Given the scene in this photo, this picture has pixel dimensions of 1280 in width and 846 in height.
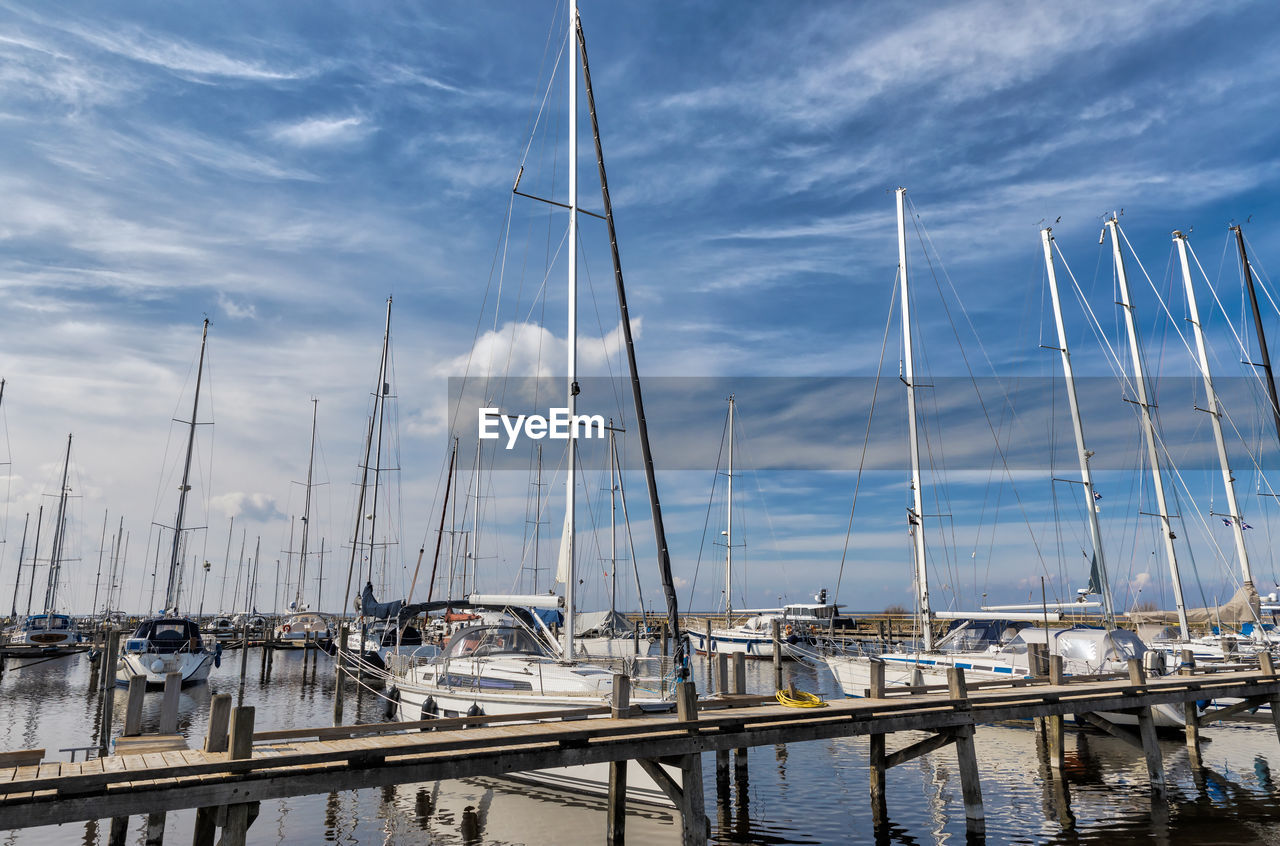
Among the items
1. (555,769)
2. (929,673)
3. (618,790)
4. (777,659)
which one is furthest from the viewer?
(777,659)

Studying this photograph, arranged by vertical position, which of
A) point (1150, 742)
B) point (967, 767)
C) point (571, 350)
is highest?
point (571, 350)

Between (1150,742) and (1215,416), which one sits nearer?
(1150,742)

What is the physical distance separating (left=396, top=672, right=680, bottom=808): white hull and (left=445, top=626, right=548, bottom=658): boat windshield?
70.5 inches

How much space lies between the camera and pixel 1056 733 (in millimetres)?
22688

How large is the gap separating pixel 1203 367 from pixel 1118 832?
95.3ft

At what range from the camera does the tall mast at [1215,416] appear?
3516 centimetres

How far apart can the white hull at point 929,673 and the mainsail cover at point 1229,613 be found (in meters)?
10.3

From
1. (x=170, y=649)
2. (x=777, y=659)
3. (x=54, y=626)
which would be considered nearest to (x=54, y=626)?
(x=54, y=626)

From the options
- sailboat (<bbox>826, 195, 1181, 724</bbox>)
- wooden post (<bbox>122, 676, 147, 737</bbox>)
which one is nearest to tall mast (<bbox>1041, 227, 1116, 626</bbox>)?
sailboat (<bbox>826, 195, 1181, 724</bbox>)

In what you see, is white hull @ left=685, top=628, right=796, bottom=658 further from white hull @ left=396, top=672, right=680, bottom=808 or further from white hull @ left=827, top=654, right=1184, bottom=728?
white hull @ left=396, top=672, right=680, bottom=808

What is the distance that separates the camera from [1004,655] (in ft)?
98.3

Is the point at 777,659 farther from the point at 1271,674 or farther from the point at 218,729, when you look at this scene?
the point at 218,729

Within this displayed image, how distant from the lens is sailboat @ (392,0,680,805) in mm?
18406

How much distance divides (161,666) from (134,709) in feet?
97.5
